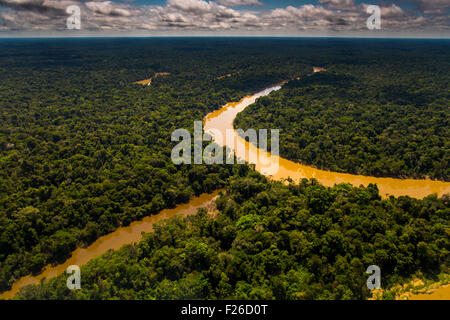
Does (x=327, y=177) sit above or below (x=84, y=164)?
below

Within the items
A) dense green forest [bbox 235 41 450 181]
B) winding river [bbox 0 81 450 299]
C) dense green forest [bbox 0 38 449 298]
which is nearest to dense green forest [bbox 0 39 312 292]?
dense green forest [bbox 0 38 449 298]

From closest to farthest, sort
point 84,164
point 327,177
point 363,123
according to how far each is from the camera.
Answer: point 84,164 < point 327,177 < point 363,123

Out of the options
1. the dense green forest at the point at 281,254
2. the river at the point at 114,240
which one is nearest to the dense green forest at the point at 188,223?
the dense green forest at the point at 281,254

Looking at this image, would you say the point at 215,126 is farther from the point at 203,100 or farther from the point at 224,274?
the point at 224,274

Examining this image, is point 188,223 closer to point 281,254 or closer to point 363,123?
point 281,254

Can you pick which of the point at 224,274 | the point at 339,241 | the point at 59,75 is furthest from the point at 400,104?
the point at 59,75

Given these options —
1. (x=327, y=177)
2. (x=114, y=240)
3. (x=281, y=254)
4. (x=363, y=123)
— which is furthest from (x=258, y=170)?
(x=363, y=123)
